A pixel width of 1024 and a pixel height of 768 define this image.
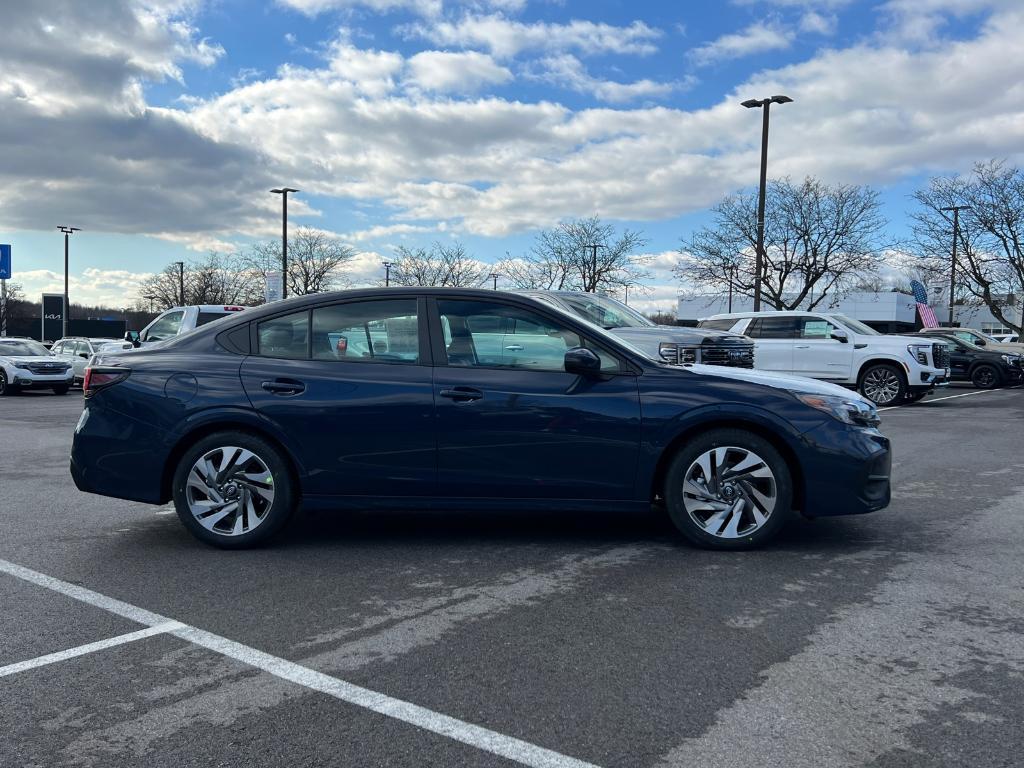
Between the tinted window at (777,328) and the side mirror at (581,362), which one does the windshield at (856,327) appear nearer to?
the tinted window at (777,328)

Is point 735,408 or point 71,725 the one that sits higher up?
point 735,408

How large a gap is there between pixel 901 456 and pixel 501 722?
798 cm

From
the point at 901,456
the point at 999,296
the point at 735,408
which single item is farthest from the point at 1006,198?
the point at 735,408

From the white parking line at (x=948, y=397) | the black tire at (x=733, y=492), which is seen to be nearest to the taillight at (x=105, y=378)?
the black tire at (x=733, y=492)

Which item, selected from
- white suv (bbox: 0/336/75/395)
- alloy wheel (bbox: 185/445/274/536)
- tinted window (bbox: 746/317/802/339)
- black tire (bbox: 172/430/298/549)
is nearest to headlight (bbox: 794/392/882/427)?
black tire (bbox: 172/430/298/549)

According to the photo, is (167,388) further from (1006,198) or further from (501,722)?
(1006,198)

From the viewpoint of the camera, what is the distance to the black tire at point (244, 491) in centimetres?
541

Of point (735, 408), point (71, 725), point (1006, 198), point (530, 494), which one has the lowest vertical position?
point (71, 725)

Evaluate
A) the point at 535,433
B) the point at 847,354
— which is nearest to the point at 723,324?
the point at 847,354

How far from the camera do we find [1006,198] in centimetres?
3581

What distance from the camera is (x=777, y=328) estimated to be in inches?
715

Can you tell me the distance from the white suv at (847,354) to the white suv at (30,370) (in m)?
17.0

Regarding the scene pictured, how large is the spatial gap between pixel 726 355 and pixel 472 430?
8159 mm

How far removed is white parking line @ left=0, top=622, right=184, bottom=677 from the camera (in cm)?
354
